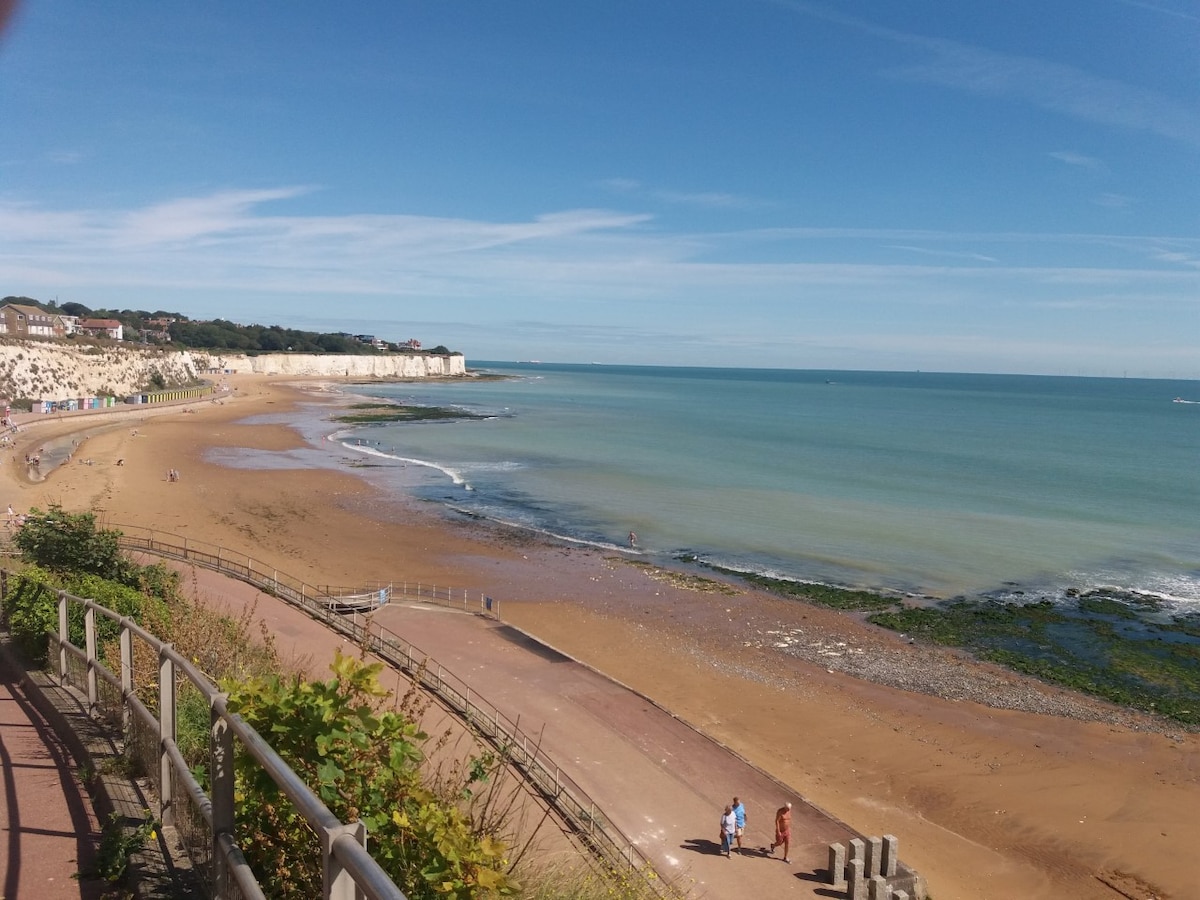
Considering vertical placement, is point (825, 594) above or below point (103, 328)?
below

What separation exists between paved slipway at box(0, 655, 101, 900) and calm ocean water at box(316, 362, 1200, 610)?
94.7 feet

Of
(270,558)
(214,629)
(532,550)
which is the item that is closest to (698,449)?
(532,550)

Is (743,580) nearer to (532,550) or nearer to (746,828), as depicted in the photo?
(532,550)

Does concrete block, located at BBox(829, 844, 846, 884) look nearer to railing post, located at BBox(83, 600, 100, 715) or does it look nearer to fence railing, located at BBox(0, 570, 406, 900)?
fence railing, located at BBox(0, 570, 406, 900)

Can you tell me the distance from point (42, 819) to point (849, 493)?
4939 centimetres

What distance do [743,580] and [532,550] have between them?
921cm

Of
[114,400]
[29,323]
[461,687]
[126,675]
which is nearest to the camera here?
[126,675]

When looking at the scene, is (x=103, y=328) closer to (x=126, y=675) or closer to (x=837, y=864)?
(x=837, y=864)

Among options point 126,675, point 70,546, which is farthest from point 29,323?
point 126,675

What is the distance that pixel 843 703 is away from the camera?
2020cm

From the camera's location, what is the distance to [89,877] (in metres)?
4.63

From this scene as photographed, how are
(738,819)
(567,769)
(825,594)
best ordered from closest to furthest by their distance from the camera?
1. (738,819)
2. (567,769)
3. (825,594)

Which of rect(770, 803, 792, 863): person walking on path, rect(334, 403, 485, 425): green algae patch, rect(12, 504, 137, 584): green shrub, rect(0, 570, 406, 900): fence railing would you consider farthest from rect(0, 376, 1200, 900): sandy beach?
rect(334, 403, 485, 425): green algae patch

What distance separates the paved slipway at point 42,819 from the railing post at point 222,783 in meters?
1.48
